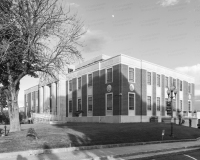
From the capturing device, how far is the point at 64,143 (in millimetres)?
14242

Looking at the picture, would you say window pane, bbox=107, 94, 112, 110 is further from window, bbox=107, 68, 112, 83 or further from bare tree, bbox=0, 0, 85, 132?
bare tree, bbox=0, 0, 85, 132

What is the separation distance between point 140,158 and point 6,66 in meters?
12.8

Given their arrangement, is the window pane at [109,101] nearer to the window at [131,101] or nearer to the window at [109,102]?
the window at [109,102]

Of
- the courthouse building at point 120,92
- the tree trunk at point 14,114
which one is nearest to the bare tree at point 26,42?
the tree trunk at point 14,114

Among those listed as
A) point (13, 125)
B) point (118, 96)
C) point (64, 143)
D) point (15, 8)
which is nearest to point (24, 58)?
point (15, 8)

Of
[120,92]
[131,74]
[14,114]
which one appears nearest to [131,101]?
[120,92]

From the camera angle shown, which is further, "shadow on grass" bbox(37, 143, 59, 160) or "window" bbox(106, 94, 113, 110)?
"window" bbox(106, 94, 113, 110)

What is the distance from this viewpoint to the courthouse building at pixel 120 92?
36062 millimetres

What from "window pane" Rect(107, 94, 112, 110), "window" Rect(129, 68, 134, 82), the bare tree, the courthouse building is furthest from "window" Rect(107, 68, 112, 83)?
the bare tree

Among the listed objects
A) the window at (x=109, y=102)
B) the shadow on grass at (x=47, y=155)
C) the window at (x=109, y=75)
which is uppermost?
the window at (x=109, y=75)

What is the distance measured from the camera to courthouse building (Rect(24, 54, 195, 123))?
1420 inches

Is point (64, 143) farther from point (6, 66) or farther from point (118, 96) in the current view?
point (118, 96)

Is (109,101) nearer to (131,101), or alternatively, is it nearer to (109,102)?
(109,102)

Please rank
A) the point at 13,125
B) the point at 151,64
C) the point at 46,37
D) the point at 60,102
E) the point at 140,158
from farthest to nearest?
the point at 60,102, the point at 151,64, the point at 46,37, the point at 13,125, the point at 140,158
